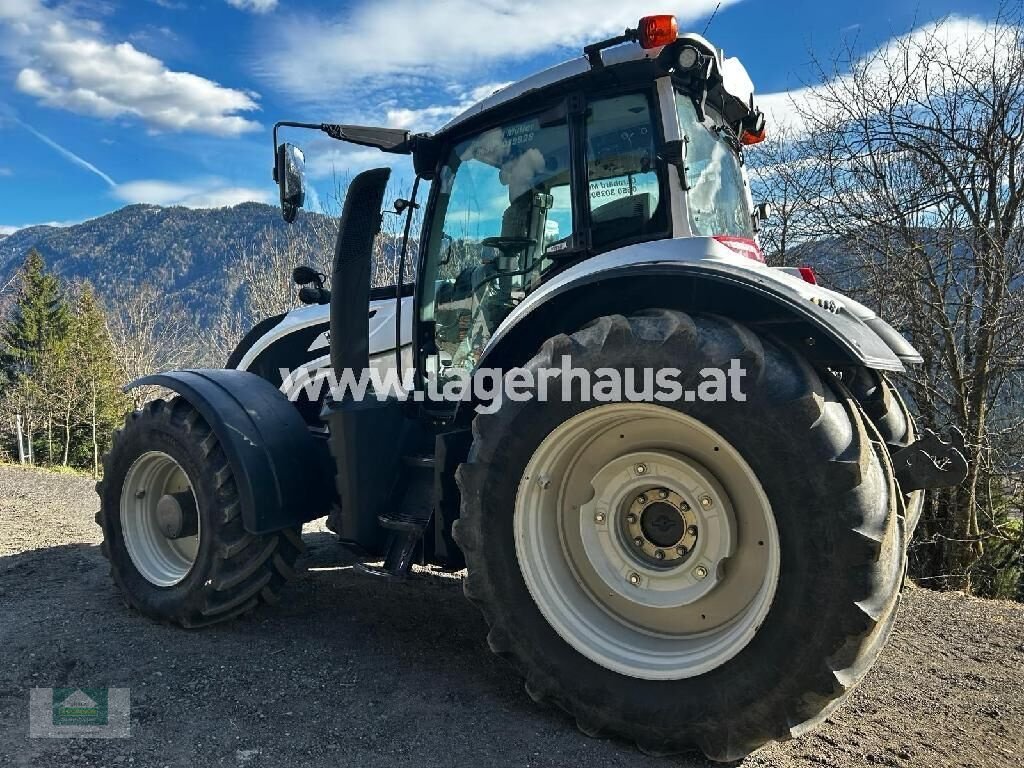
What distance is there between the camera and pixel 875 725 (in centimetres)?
307

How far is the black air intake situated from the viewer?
4.23m

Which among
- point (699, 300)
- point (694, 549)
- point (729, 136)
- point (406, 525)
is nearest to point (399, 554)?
point (406, 525)

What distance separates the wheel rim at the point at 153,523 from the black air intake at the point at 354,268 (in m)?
1.18

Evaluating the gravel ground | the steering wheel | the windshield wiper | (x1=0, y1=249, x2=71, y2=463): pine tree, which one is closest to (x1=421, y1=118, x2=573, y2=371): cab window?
the steering wheel

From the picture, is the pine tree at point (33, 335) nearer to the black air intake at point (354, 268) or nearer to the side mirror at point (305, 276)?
the side mirror at point (305, 276)

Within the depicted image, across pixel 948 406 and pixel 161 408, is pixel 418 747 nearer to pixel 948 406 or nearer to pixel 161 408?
pixel 161 408

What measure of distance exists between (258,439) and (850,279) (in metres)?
9.31

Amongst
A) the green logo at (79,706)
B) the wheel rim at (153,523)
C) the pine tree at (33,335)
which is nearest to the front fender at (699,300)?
the green logo at (79,706)

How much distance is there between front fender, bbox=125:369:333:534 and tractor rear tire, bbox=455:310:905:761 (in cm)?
128

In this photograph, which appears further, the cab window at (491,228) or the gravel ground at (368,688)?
the cab window at (491,228)

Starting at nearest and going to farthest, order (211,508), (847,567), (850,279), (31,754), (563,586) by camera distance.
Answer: (847,567)
(31,754)
(563,586)
(211,508)
(850,279)

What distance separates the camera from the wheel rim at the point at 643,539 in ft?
9.14

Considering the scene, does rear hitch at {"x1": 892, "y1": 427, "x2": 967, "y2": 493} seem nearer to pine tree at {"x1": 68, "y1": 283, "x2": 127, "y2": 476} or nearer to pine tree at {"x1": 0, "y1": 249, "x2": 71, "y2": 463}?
pine tree at {"x1": 68, "y1": 283, "x2": 127, "y2": 476}

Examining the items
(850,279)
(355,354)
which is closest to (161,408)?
(355,354)
